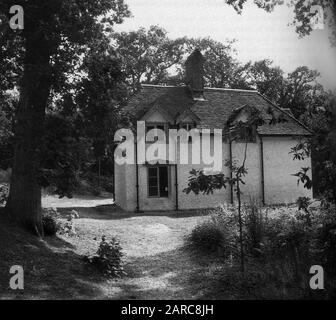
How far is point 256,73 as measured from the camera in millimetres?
54375

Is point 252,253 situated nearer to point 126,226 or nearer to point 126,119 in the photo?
point 126,119

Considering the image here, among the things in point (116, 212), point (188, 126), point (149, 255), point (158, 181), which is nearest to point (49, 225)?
point (149, 255)

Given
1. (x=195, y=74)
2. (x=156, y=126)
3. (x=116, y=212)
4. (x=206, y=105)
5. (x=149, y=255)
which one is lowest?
(x=149, y=255)

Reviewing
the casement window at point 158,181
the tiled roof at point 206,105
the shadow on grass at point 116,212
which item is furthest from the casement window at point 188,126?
the shadow on grass at point 116,212

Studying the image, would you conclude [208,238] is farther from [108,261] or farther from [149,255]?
[108,261]

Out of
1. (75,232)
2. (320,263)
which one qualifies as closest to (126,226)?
(75,232)

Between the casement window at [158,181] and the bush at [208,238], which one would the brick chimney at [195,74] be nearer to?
the casement window at [158,181]

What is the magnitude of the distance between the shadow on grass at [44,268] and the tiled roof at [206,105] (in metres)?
14.6

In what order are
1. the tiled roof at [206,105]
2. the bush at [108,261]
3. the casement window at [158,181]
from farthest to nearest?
the tiled roof at [206,105], the casement window at [158,181], the bush at [108,261]

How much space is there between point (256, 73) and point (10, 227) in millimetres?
47082

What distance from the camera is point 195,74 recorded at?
29047 millimetres

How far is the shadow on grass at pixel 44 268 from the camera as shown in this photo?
8477 mm

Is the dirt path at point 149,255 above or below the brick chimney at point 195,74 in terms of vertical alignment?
below

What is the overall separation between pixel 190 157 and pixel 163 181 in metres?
2.14
